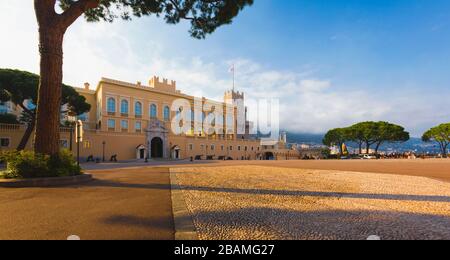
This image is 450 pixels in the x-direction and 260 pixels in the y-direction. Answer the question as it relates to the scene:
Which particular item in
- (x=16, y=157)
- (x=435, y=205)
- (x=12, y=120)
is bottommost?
(x=435, y=205)

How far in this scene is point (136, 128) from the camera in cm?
4400

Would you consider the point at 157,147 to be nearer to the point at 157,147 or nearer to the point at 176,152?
the point at 157,147

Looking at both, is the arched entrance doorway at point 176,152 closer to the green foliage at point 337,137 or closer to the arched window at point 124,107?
the arched window at point 124,107

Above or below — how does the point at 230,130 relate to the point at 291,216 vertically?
above

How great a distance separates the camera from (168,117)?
49344mm

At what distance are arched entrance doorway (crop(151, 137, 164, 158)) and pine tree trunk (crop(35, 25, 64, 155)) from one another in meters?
34.8

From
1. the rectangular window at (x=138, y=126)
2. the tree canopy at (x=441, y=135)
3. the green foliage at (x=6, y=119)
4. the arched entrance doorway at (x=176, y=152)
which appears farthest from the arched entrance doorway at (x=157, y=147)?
the tree canopy at (x=441, y=135)

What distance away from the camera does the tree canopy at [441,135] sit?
57.3 m

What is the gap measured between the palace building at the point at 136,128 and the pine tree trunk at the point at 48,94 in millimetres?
26440

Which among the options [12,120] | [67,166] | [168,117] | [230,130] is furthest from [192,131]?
[67,166]
